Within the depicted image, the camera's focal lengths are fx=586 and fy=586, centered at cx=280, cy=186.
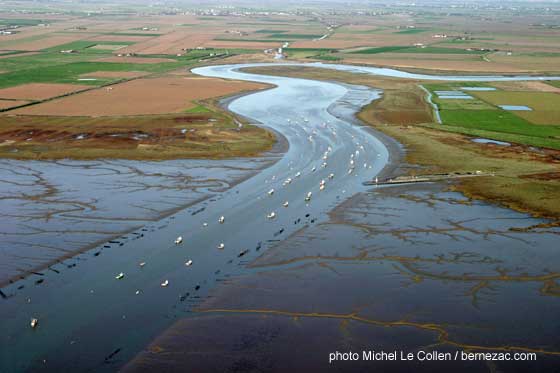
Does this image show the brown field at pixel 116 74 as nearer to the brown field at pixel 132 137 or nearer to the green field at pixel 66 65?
the green field at pixel 66 65

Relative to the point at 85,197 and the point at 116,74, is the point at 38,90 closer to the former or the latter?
the point at 116,74

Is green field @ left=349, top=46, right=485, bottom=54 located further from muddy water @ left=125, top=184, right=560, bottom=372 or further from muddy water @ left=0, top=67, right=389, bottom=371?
muddy water @ left=125, top=184, right=560, bottom=372

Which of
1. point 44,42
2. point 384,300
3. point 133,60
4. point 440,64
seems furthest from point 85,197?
point 44,42

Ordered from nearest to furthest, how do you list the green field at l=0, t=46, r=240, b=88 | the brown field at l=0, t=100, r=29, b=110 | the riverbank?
the riverbank
the brown field at l=0, t=100, r=29, b=110
the green field at l=0, t=46, r=240, b=88

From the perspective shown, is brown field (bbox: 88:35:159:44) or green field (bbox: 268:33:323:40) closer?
brown field (bbox: 88:35:159:44)

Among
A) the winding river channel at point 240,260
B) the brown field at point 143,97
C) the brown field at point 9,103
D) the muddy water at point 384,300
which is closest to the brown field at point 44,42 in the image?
the brown field at point 143,97

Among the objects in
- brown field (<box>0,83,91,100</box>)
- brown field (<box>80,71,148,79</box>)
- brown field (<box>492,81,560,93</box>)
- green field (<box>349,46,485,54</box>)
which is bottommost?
brown field (<box>492,81,560,93</box>)

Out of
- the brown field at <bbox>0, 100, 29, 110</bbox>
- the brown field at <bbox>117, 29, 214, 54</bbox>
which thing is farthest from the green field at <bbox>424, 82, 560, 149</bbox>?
the brown field at <bbox>117, 29, 214, 54</bbox>

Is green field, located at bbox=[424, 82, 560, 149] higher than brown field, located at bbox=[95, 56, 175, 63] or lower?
lower
